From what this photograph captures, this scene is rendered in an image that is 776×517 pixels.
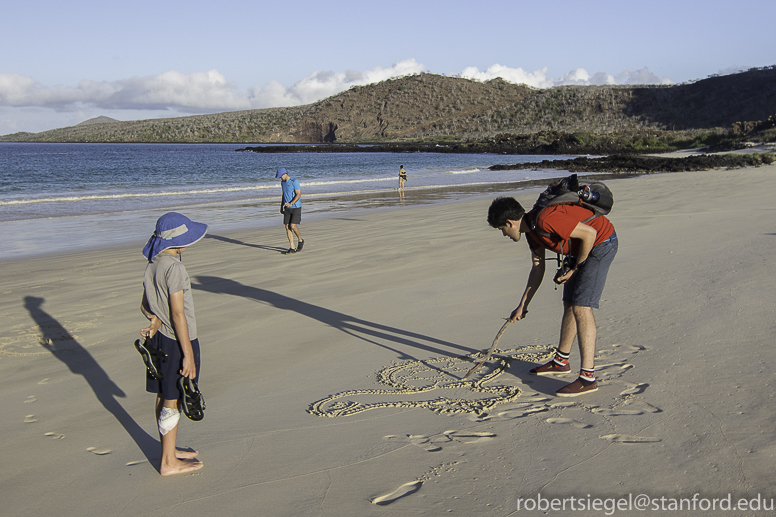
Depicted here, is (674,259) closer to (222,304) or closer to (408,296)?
(408,296)

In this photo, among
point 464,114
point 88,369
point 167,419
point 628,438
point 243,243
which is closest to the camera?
point 167,419

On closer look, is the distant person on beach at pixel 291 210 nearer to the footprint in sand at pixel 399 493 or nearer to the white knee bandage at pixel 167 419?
the white knee bandage at pixel 167 419

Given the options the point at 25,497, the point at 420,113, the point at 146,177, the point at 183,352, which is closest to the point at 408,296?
the point at 183,352

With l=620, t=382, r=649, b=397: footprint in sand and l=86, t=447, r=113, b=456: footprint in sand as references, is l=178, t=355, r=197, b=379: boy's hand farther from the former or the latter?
l=620, t=382, r=649, b=397: footprint in sand

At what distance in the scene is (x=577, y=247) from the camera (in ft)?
12.9

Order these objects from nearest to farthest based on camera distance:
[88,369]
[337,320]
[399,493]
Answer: [399,493] → [88,369] → [337,320]

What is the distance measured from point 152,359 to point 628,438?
2.85 metres

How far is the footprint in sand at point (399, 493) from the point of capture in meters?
3.00

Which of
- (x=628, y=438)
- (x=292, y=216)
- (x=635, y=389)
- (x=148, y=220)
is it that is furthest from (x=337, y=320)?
(x=148, y=220)

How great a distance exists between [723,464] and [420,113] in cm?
13589

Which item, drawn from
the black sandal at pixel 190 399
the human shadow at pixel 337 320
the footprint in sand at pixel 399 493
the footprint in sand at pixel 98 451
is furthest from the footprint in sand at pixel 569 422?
the footprint in sand at pixel 98 451

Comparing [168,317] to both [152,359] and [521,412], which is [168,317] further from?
[521,412]

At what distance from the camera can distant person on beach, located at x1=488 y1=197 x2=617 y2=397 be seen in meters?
3.76

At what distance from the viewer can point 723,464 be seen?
3.12 m
